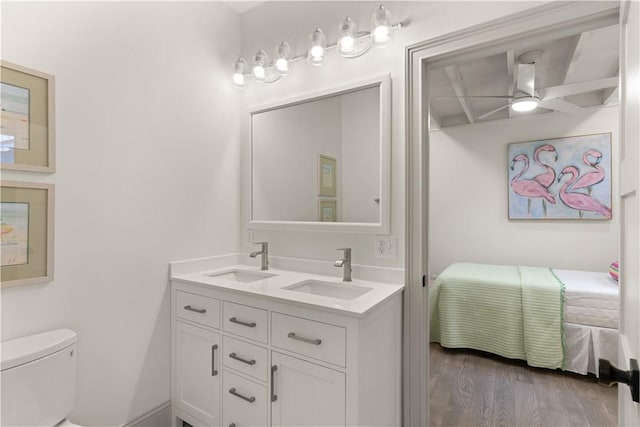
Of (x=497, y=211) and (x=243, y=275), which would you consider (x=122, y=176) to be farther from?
(x=497, y=211)

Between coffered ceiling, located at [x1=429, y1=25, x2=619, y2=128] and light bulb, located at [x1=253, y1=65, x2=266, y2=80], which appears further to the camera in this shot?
coffered ceiling, located at [x1=429, y1=25, x2=619, y2=128]

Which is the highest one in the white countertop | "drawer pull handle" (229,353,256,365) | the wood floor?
the white countertop

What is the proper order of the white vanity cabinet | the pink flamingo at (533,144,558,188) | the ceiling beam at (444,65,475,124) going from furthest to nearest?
the pink flamingo at (533,144,558,188) < the ceiling beam at (444,65,475,124) < the white vanity cabinet

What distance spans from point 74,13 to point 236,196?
1.21m

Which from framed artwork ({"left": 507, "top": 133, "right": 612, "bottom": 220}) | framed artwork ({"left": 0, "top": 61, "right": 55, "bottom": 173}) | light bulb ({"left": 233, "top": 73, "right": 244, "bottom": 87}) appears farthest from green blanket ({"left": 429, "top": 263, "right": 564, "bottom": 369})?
framed artwork ({"left": 0, "top": 61, "right": 55, "bottom": 173})

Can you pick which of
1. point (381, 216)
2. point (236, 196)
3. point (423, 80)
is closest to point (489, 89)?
point (423, 80)

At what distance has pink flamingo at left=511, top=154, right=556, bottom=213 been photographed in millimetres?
3746

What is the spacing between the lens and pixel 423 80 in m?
1.61

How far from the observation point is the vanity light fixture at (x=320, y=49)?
1.58 m

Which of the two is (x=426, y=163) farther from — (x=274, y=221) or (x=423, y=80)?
(x=274, y=221)

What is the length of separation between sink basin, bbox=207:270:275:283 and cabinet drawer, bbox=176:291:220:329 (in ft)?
0.68

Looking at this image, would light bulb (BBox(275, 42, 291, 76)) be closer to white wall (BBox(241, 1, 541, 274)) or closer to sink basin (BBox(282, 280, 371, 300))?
white wall (BBox(241, 1, 541, 274))

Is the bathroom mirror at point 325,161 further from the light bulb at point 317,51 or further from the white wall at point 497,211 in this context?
the white wall at point 497,211

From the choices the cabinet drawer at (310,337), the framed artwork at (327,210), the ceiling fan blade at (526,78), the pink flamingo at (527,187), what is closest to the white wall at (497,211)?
the pink flamingo at (527,187)
